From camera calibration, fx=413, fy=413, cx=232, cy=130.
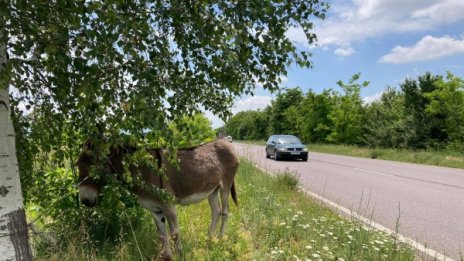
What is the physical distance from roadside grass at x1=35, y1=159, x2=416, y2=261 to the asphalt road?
446 millimetres

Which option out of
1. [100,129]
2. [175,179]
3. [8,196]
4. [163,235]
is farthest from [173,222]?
[8,196]

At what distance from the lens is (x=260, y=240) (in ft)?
18.1

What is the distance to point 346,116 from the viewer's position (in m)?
38.9

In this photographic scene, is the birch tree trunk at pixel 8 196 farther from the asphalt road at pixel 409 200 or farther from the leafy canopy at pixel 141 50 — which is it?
the asphalt road at pixel 409 200

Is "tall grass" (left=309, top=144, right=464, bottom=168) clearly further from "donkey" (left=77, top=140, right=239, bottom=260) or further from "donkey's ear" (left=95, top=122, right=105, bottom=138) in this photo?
"donkey's ear" (left=95, top=122, right=105, bottom=138)

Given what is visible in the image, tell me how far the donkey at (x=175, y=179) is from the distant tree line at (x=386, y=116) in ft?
33.4

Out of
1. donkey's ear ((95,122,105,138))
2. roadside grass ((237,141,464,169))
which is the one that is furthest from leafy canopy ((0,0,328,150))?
roadside grass ((237,141,464,169))

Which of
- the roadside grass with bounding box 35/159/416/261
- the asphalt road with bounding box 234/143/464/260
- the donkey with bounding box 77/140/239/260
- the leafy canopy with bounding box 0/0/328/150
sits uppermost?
the leafy canopy with bounding box 0/0/328/150

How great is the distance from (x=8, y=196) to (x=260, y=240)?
11.5 ft

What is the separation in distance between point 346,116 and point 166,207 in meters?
36.4

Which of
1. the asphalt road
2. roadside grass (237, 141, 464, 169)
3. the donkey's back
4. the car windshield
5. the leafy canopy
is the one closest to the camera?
the leafy canopy

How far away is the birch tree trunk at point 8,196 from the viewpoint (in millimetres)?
2711

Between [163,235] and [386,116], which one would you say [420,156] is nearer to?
[386,116]

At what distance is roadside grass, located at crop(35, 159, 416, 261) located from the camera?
4.36 m
